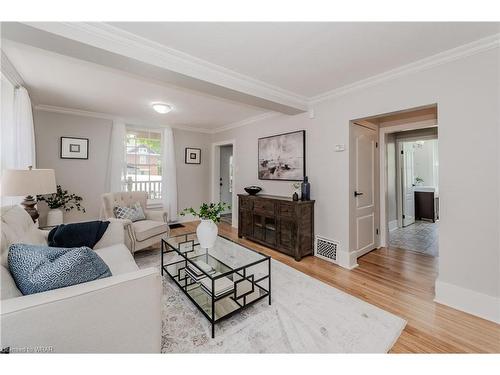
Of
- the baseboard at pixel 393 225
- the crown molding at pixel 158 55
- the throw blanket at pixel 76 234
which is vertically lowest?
the baseboard at pixel 393 225

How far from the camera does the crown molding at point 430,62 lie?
6.02 feet

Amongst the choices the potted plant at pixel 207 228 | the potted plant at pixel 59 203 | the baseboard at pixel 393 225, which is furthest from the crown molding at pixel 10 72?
the baseboard at pixel 393 225

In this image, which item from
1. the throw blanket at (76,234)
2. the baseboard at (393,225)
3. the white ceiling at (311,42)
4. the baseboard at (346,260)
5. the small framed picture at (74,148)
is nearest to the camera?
the white ceiling at (311,42)

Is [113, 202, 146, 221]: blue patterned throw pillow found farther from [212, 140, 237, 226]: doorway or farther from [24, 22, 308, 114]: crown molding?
[24, 22, 308, 114]: crown molding

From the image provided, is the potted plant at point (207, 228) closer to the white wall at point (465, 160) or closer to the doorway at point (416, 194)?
the white wall at point (465, 160)

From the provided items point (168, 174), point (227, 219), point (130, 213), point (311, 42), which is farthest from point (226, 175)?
point (311, 42)

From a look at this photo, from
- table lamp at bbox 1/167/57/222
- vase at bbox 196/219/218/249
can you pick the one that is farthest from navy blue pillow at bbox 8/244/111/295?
table lamp at bbox 1/167/57/222

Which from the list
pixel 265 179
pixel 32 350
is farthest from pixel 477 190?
pixel 32 350

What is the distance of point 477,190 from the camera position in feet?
6.31

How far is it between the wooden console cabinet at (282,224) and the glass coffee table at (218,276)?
64 centimetres

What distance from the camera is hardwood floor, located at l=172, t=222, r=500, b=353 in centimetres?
157

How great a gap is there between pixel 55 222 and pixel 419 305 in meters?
4.99

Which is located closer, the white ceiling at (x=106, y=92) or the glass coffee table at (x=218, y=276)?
the glass coffee table at (x=218, y=276)

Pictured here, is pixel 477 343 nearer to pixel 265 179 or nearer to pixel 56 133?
pixel 265 179
